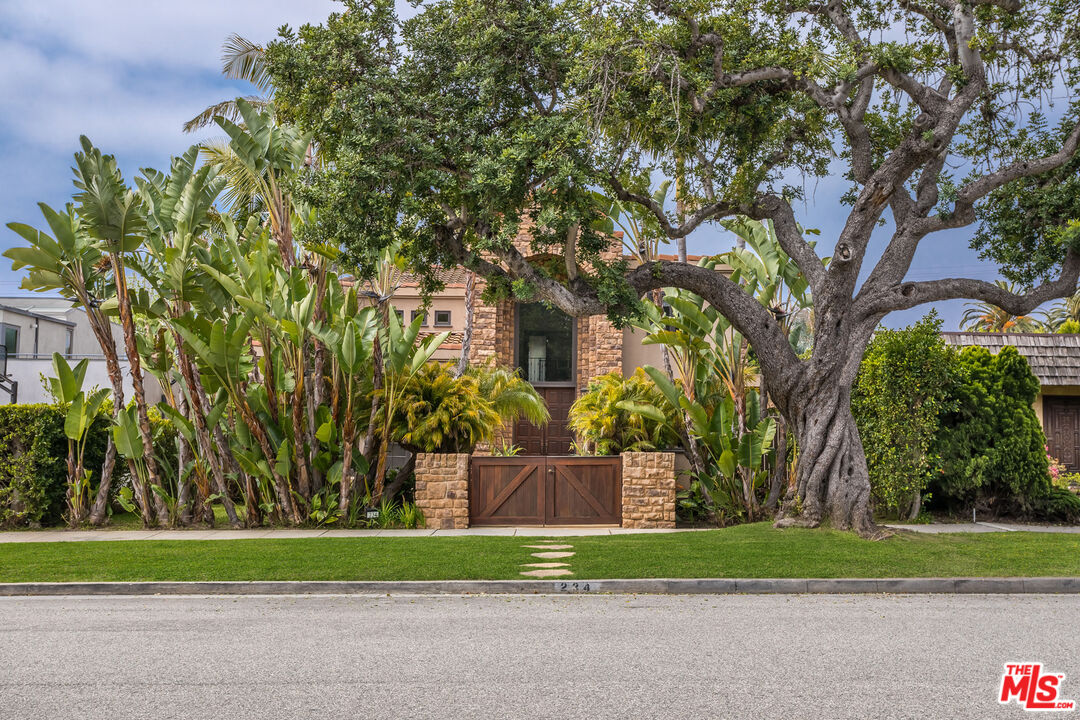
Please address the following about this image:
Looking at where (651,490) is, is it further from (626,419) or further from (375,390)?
(375,390)

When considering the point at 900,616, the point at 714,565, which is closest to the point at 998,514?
the point at 714,565

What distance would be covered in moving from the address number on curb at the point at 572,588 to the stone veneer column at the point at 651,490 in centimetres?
590

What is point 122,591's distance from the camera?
1062 cm

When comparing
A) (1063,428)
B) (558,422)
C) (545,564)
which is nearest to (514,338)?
(558,422)

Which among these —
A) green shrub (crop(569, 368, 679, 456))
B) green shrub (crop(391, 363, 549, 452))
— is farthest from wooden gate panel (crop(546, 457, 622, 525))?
green shrub (crop(391, 363, 549, 452))

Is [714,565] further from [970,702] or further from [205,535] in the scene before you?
[205,535]

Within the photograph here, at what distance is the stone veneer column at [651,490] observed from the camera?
16406 millimetres

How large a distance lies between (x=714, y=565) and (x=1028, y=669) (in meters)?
5.16

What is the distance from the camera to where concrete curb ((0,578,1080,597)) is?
10.5 m

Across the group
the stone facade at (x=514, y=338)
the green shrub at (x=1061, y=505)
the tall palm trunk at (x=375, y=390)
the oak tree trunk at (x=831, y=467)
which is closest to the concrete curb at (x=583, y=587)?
the oak tree trunk at (x=831, y=467)

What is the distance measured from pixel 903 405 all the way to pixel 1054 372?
785 centimetres

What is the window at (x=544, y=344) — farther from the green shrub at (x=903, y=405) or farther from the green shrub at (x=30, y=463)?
the green shrub at (x=30, y=463)

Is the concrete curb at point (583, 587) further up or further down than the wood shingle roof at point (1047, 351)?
further down
